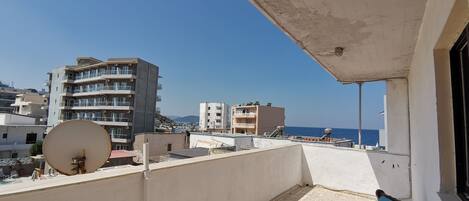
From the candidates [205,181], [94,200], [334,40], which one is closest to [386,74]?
[334,40]

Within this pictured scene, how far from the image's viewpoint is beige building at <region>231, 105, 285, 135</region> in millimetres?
40781

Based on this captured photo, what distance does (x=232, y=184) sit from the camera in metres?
3.62

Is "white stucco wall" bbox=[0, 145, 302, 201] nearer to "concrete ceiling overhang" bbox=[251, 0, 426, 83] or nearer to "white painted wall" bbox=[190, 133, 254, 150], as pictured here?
"concrete ceiling overhang" bbox=[251, 0, 426, 83]

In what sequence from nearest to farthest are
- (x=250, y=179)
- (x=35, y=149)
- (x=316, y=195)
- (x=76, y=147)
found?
(x=76, y=147), (x=250, y=179), (x=316, y=195), (x=35, y=149)

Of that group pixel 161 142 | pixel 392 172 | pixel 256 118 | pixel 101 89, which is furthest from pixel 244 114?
pixel 392 172

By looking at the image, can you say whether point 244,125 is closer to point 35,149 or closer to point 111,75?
point 111,75

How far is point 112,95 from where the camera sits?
32.0m

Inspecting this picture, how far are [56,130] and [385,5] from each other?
3321mm

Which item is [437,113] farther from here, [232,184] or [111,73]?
[111,73]

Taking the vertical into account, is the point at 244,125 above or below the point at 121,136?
above

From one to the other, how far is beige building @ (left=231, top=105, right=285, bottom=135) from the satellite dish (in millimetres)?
38151

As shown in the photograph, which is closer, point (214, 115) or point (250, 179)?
point (250, 179)

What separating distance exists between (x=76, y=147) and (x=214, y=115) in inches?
2391

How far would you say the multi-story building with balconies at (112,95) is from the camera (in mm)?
31000
